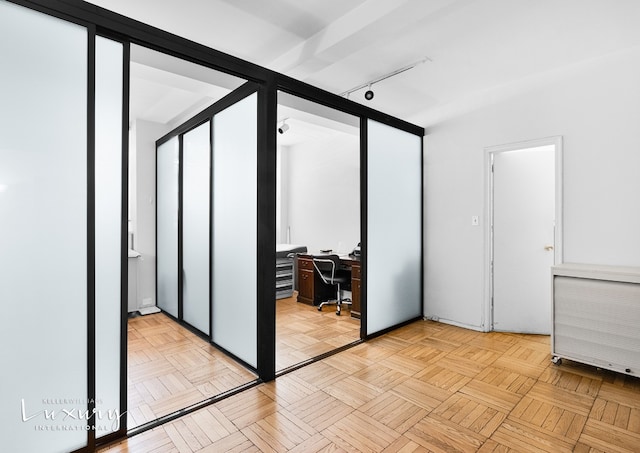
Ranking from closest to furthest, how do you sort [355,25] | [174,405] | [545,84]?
1. [174,405]
2. [355,25]
3. [545,84]

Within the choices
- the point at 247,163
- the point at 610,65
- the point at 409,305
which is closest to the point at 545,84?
the point at 610,65

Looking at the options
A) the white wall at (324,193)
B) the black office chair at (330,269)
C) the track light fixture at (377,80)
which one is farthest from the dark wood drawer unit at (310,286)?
the track light fixture at (377,80)

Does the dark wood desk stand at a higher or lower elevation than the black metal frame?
lower

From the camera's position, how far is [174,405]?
2.41 meters

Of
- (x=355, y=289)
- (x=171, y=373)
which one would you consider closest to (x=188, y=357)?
(x=171, y=373)

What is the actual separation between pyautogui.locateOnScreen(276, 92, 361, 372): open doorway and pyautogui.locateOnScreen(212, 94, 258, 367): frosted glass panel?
22.3 inches

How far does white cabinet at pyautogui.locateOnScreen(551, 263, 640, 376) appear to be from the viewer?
2.72 metres

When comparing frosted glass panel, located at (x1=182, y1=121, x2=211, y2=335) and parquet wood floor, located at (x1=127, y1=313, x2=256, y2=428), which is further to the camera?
frosted glass panel, located at (x1=182, y1=121, x2=211, y2=335)

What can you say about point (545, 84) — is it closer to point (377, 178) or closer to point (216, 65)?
point (377, 178)

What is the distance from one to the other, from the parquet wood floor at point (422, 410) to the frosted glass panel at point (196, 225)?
1483mm

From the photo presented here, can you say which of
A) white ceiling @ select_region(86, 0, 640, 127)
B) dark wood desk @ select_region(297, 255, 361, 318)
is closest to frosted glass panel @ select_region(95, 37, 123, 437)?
white ceiling @ select_region(86, 0, 640, 127)

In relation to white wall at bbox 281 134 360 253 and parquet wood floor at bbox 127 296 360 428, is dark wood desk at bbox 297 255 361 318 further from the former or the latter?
white wall at bbox 281 134 360 253

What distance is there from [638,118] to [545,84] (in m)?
0.86

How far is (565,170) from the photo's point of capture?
3.40 meters
